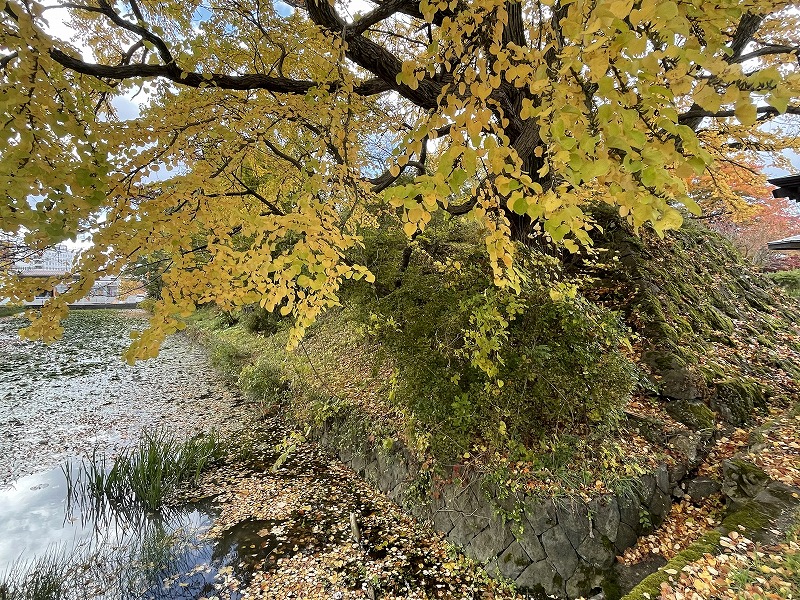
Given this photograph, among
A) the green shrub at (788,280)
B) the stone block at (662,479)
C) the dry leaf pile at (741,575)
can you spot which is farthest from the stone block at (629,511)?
the green shrub at (788,280)

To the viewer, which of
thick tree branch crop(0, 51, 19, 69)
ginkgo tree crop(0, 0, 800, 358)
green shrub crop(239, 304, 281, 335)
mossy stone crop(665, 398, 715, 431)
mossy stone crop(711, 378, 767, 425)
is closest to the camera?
ginkgo tree crop(0, 0, 800, 358)

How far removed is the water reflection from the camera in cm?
342

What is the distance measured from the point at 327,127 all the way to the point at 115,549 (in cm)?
482

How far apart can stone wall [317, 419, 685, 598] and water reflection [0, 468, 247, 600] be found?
7.61 feet

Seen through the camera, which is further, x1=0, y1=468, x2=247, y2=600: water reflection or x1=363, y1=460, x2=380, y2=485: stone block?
x1=363, y1=460, x2=380, y2=485: stone block

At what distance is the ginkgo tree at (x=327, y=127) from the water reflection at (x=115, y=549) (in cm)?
300

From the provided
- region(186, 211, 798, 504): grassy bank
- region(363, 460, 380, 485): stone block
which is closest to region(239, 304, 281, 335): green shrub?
region(186, 211, 798, 504): grassy bank

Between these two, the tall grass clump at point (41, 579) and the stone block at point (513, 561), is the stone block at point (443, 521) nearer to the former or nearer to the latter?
the stone block at point (513, 561)

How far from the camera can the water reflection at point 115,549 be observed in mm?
3424

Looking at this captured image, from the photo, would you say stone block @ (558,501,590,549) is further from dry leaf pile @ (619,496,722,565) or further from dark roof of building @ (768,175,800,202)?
dark roof of building @ (768,175,800,202)

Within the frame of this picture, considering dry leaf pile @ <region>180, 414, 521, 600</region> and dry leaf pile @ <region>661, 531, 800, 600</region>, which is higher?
dry leaf pile @ <region>661, 531, 800, 600</region>

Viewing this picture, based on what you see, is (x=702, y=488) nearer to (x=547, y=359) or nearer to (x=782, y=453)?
(x=782, y=453)

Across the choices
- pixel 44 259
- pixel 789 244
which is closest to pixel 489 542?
pixel 44 259

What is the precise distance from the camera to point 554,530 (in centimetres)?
322
